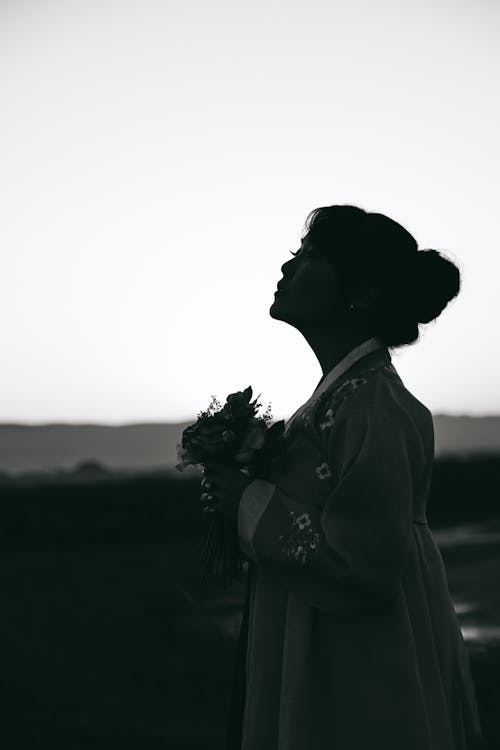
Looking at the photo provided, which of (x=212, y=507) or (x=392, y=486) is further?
(x=212, y=507)

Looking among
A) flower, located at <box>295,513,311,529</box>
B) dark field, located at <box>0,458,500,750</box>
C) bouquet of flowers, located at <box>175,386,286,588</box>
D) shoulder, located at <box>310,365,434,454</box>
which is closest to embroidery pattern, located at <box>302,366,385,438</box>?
shoulder, located at <box>310,365,434,454</box>

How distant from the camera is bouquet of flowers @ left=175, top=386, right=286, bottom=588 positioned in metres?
2.64

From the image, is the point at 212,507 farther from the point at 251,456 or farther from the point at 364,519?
the point at 364,519

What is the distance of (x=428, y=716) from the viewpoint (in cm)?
247

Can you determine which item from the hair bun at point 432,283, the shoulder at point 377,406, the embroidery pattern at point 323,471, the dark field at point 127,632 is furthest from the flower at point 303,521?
the dark field at point 127,632

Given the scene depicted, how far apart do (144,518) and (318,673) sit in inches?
849

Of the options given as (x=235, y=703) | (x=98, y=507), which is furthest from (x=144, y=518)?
(x=235, y=703)

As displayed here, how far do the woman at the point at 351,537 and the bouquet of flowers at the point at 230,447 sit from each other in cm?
4

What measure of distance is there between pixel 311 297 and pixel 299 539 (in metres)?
0.68

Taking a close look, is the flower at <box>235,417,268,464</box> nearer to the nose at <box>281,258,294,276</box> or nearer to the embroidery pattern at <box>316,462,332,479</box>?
the embroidery pattern at <box>316,462,332,479</box>

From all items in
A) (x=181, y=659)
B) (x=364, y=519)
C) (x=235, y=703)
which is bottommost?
(x=181, y=659)

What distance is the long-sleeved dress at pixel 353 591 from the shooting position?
2338mm

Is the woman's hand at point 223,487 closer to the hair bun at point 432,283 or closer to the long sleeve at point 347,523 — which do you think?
the long sleeve at point 347,523

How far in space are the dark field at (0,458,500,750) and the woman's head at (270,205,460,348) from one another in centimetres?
334
